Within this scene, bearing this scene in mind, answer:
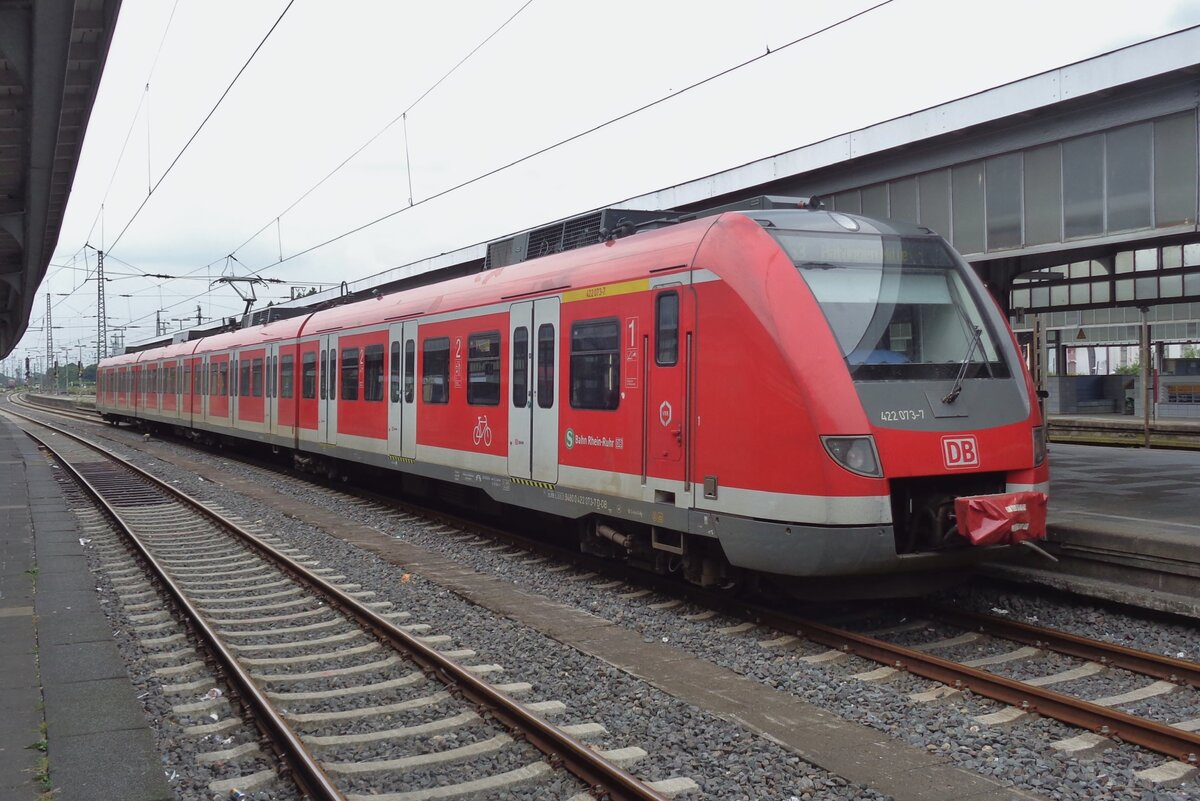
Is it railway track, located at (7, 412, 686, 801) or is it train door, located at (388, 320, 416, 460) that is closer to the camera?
railway track, located at (7, 412, 686, 801)

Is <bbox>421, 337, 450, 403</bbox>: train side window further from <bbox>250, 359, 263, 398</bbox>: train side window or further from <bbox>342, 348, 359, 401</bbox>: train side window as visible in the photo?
<bbox>250, 359, 263, 398</bbox>: train side window

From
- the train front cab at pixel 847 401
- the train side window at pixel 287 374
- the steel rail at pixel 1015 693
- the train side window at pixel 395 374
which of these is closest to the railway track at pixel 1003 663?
the steel rail at pixel 1015 693

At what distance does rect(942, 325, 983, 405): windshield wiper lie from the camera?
7016 mm

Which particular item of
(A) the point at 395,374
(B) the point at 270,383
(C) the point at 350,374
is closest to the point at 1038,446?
(A) the point at 395,374

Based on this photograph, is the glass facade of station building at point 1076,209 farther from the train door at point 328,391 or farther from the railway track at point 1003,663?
the train door at point 328,391

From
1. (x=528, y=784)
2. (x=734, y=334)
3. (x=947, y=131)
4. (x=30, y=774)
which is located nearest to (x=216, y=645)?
(x=30, y=774)

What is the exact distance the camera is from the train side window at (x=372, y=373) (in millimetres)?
14078

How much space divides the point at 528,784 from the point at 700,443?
11.0ft

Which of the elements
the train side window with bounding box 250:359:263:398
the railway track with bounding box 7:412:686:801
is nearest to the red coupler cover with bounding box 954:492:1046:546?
the railway track with bounding box 7:412:686:801

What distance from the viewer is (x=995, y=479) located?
724cm

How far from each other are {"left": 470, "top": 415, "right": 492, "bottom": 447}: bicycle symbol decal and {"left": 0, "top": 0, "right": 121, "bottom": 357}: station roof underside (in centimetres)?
529

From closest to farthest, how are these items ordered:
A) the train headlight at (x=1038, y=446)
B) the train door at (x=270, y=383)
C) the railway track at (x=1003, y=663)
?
the railway track at (x=1003, y=663) → the train headlight at (x=1038, y=446) → the train door at (x=270, y=383)

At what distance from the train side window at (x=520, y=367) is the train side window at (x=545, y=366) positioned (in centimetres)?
27

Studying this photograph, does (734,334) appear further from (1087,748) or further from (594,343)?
(1087,748)
